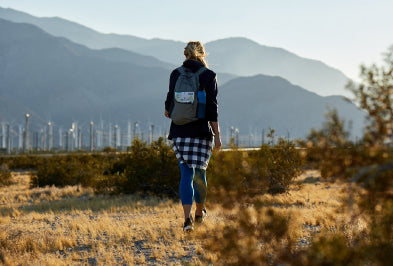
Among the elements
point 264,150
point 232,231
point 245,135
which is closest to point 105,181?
point 264,150

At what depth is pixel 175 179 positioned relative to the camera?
344 inches

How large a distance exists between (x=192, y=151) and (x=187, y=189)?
387 mm

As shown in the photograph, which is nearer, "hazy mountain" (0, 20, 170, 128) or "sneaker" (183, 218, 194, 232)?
"sneaker" (183, 218, 194, 232)

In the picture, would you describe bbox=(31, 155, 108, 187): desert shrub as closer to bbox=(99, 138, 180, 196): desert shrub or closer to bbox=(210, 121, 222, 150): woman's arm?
bbox=(99, 138, 180, 196): desert shrub

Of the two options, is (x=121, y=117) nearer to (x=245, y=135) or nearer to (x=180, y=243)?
(x=245, y=135)

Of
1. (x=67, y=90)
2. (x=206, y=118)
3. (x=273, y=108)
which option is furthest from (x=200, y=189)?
(x=67, y=90)

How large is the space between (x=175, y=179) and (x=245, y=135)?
137 meters

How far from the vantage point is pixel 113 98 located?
18150cm

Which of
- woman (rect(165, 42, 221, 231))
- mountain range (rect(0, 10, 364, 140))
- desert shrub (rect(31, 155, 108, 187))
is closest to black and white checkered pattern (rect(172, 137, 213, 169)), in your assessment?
woman (rect(165, 42, 221, 231))

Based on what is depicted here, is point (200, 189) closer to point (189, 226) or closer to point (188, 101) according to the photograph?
point (189, 226)

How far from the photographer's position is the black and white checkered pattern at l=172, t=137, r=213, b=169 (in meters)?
4.49

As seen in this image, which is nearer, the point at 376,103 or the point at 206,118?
the point at 376,103

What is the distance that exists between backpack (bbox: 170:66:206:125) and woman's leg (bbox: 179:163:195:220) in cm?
49

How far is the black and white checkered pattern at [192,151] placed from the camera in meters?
4.49
